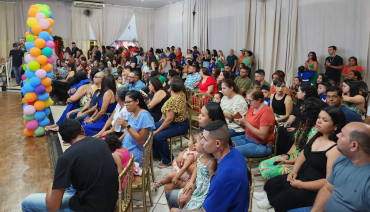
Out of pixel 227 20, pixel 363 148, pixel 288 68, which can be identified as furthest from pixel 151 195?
pixel 227 20

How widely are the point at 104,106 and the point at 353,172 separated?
309 centimetres

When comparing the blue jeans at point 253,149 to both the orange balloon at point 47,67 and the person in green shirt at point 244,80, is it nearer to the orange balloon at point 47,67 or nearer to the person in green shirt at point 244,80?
the person in green shirt at point 244,80

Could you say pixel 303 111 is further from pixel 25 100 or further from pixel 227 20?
pixel 227 20

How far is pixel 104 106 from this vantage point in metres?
3.95

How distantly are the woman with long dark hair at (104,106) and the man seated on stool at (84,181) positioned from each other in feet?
6.20

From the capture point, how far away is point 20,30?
1214 centimetres

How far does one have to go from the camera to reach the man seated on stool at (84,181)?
1.78 metres

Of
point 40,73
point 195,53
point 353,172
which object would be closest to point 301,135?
point 353,172

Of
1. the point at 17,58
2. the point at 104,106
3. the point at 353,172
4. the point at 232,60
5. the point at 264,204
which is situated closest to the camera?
the point at 353,172

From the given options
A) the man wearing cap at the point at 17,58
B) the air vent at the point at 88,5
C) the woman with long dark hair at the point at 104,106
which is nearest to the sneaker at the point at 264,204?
the woman with long dark hair at the point at 104,106

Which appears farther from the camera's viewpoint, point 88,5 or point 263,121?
point 88,5

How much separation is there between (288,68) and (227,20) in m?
3.24

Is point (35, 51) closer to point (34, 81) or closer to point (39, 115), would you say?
point (34, 81)

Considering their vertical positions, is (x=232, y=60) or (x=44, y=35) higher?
(x=44, y=35)
